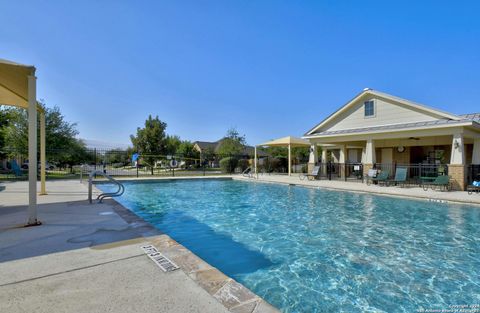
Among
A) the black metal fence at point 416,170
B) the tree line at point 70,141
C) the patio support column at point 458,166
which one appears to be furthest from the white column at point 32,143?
the black metal fence at point 416,170

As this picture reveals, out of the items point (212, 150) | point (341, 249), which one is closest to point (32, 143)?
point (341, 249)

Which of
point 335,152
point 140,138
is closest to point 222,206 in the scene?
point 335,152

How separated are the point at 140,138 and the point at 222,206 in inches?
1023

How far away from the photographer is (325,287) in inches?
141

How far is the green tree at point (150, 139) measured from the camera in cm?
3203

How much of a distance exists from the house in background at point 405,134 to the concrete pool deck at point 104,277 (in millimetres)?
13502

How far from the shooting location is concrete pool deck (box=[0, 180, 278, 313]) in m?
2.19

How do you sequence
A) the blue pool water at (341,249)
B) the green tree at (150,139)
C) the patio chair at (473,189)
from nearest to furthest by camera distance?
the blue pool water at (341,249)
the patio chair at (473,189)
the green tree at (150,139)

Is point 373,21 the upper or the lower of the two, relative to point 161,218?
upper

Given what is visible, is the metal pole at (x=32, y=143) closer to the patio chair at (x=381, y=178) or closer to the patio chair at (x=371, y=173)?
the patio chair at (x=381, y=178)

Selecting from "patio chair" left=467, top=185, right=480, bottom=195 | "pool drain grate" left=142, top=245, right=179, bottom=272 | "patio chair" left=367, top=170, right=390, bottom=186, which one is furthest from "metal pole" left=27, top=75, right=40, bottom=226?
"patio chair" left=467, top=185, right=480, bottom=195

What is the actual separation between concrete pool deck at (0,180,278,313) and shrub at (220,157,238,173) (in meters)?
19.9

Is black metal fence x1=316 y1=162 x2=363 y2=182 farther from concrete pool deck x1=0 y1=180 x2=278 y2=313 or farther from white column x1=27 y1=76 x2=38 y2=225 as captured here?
white column x1=27 y1=76 x2=38 y2=225

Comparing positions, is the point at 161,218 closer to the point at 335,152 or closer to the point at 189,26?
the point at 189,26
